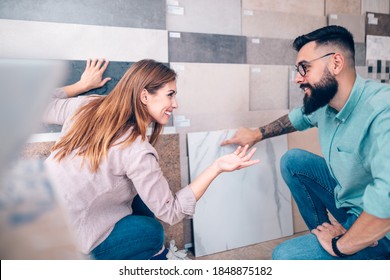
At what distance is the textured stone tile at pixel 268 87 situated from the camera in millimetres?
1803

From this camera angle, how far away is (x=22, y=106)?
58cm

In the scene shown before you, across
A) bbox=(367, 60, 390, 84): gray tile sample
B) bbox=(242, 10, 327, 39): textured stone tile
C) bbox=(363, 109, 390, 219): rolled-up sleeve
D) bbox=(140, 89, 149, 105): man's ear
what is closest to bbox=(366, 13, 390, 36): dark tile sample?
bbox=(367, 60, 390, 84): gray tile sample

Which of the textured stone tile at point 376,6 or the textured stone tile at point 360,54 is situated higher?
the textured stone tile at point 376,6

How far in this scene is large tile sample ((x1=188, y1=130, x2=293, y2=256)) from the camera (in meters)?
1.70

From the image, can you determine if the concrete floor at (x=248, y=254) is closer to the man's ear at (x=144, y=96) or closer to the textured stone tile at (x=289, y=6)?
the man's ear at (x=144, y=96)

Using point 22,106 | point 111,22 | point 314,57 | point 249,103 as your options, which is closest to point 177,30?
point 111,22

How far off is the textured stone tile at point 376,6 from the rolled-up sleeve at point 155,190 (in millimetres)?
1792

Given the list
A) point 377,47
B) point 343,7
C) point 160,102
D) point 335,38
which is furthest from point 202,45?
point 377,47

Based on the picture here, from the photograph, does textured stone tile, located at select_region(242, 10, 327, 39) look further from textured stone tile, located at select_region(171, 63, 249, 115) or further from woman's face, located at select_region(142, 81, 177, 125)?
woman's face, located at select_region(142, 81, 177, 125)

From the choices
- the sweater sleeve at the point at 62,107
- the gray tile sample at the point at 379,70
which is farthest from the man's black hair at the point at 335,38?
the sweater sleeve at the point at 62,107

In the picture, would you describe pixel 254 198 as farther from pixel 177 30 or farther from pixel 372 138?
pixel 177 30

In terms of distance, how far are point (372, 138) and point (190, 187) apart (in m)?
0.70

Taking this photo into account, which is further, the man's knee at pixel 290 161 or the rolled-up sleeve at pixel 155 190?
the man's knee at pixel 290 161

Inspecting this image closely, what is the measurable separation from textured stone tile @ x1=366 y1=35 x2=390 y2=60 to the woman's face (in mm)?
1527
